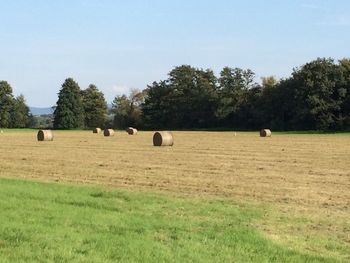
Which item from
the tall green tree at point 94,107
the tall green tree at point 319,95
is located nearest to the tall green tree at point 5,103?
the tall green tree at point 94,107

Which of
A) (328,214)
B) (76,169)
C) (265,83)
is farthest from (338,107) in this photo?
(328,214)

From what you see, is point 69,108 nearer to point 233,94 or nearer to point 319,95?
point 233,94

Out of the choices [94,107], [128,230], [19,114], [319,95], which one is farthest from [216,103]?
[128,230]

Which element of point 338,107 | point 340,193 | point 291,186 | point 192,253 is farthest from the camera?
point 338,107

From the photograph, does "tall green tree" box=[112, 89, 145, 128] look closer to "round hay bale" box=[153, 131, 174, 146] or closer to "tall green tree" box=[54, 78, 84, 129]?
"tall green tree" box=[54, 78, 84, 129]

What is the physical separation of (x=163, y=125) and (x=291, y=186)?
90.9 metres

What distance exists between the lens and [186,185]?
53.0 feet

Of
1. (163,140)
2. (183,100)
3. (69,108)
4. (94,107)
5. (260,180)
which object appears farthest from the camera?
(94,107)

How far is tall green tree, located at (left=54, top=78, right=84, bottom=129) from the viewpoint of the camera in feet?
362

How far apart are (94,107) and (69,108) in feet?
25.9

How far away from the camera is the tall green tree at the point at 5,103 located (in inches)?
4323

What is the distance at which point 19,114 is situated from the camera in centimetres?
11356

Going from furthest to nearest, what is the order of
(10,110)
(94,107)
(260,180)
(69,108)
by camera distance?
(94,107), (10,110), (69,108), (260,180)

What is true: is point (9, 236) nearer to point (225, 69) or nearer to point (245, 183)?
point (245, 183)
